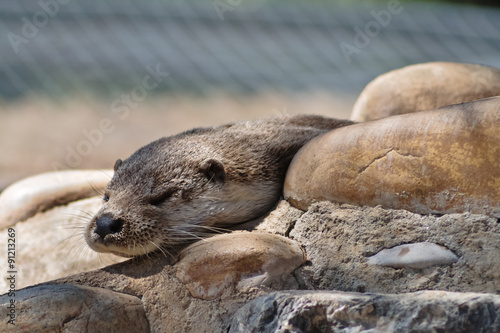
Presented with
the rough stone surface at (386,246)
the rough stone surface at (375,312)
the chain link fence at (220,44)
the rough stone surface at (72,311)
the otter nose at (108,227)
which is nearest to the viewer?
the rough stone surface at (375,312)

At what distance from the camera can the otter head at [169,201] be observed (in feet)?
9.02

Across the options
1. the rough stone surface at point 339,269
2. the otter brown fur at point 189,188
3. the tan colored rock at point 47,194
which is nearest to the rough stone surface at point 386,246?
the rough stone surface at point 339,269

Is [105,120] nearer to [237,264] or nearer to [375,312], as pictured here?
[237,264]

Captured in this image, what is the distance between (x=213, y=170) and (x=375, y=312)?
1.25m

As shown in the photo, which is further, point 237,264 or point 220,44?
point 220,44

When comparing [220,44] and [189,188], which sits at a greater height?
[220,44]

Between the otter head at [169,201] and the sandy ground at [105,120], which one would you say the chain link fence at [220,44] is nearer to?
the sandy ground at [105,120]

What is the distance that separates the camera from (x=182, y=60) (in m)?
8.85

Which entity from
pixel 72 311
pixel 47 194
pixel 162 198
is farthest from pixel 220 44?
pixel 72 311

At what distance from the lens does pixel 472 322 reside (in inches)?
70.1

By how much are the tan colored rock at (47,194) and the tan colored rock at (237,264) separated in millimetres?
1810

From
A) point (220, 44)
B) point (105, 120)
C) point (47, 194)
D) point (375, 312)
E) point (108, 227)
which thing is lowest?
point (375, 312)

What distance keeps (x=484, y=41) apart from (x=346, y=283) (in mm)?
7414

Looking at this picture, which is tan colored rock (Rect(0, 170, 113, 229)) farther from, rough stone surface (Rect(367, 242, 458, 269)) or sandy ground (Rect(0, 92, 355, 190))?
sandy ground (Rect(0, 92, 355, 190))
